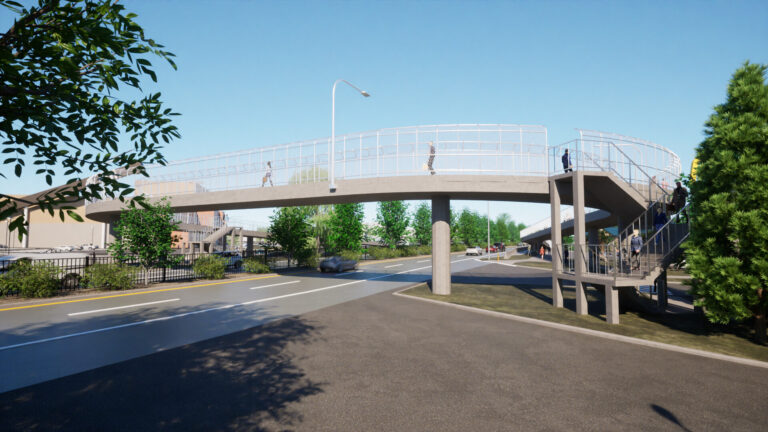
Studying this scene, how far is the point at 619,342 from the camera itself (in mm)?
9281

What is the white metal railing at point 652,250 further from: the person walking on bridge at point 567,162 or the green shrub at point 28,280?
the green shrub at point 28,280

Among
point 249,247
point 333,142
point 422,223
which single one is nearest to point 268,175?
point 333,142

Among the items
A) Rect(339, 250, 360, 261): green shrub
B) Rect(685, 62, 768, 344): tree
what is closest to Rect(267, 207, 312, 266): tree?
Rect(339, 250, 360, 261): green shrub

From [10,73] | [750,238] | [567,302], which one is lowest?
[567,302]

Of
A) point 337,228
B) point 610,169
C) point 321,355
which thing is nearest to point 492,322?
point 321,355

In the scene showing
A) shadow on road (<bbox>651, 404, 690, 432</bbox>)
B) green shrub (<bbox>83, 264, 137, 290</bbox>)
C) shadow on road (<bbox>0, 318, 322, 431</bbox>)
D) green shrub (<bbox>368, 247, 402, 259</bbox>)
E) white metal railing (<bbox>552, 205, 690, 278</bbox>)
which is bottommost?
green shrub (<bbox>368, 247, 402, 259</bbox>)

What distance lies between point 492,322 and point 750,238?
261 inches

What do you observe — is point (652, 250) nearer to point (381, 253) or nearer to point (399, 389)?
point (399, 389)

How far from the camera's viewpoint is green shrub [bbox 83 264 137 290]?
17109 millimetres

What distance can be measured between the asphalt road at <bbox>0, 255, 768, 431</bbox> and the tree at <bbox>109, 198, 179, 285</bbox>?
A: 12.5 m

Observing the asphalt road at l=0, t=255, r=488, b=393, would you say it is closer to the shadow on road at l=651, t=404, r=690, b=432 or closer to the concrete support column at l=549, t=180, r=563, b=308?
the concrete support column at l=549, t=180, r=563, b=308

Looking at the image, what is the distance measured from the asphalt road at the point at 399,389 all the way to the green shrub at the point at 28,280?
31.0ft

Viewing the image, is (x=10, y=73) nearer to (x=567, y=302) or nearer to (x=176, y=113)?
(x=176, y=113)

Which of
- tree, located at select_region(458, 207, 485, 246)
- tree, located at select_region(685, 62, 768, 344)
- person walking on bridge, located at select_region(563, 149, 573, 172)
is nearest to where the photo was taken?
tree, located at select_region(685, 62, 768, 344)
